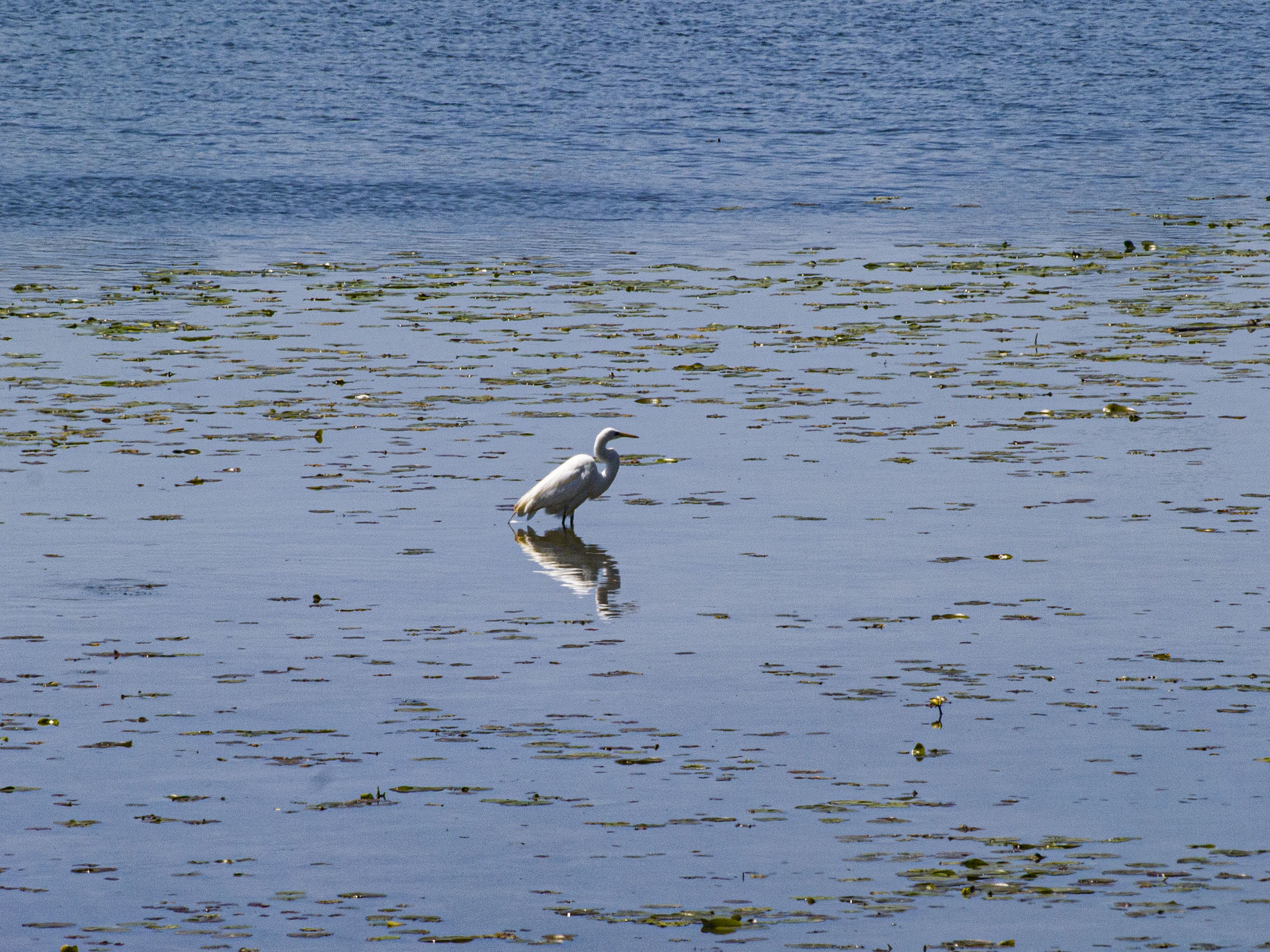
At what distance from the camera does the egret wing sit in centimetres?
1407

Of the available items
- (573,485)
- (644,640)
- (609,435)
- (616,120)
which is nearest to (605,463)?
(609,435)

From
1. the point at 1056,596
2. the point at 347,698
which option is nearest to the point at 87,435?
the point at 347,698

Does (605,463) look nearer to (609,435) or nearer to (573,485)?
(609,435)

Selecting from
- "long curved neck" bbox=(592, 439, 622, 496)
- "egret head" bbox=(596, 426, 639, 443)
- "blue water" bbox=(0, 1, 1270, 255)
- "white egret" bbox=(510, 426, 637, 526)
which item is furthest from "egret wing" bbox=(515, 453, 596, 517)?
"blue water" bbox=(0, 1, 1270, 255)

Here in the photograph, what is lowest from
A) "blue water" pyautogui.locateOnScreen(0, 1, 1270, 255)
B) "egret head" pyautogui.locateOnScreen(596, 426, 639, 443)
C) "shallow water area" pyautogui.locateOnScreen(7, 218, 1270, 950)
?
"shallow water area" pyautogui.locateOnScreen(7, 218, 1270, 950)

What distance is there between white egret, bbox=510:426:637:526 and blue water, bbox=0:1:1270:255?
1747cm

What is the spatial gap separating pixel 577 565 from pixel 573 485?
115 centimetres

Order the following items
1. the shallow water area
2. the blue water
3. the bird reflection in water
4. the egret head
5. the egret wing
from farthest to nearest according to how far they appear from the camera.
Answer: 1. the blue water
2. the egret head
3. the egret wing
4. the bird reflection in water
5. the shallow water area

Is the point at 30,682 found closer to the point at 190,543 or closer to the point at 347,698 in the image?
the point at 347,698

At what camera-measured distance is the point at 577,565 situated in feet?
43.3

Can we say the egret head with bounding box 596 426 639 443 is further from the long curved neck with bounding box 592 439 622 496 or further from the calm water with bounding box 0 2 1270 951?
the calm water with bounding box 0 2 1270 951

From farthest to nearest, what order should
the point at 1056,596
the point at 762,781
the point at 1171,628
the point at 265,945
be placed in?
the point at 1056,596 → the point at 1171,628 → the point at 762,781 → the point at 265,945

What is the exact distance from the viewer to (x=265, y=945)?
7.23 meters

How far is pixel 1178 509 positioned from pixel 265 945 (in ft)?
28.5
